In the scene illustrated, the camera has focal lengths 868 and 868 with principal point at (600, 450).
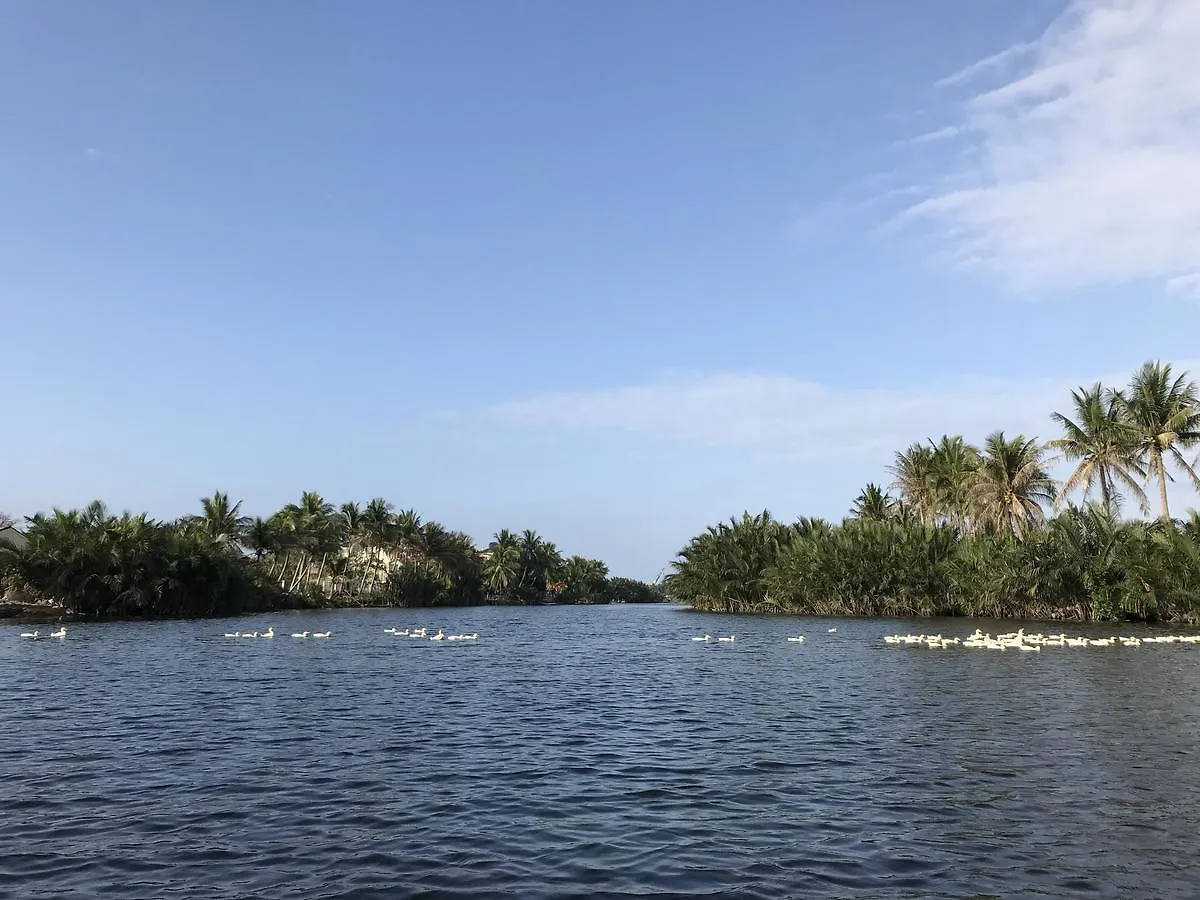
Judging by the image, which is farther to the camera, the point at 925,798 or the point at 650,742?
the point at 650,742

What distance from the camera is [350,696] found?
76.7ft

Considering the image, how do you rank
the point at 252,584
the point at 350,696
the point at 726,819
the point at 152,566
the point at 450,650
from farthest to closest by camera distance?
1. the point at 252,584
2. the point at 152,566
3. the point at 450,650
4. the point at 350,696
5. the point at 726,819

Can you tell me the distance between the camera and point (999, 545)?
57.0m

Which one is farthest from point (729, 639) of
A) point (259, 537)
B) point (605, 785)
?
point (259, 537)

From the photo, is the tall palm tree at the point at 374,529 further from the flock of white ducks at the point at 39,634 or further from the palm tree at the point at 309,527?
the flock of white ducks at the point at 39,634

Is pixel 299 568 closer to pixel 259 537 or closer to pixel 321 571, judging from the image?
pixel 321 571

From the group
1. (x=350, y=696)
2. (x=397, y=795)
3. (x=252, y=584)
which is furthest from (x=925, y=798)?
(x=252, y=584)

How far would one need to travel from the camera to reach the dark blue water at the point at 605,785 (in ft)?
30.7

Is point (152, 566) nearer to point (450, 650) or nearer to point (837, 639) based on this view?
point (450, 650)

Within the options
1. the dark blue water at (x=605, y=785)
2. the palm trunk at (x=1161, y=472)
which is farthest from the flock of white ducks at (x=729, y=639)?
the palm trunk at (x=1161, y=472)

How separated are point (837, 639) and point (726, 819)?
111ft

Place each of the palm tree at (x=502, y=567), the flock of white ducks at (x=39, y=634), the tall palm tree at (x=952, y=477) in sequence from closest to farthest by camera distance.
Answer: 1. the flock of white ducks at (x=39, y=634)
2. the tall palm tree at (x=952, y=477)
3. the palm tree at (x=502, y=567)

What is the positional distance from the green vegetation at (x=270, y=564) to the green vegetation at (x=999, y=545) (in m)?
40.9

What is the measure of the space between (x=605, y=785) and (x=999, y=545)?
50.9 meters
